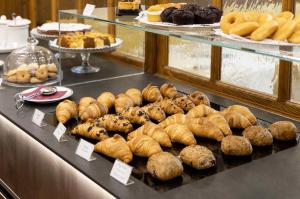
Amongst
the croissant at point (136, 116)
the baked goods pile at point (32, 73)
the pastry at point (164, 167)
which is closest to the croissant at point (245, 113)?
the croissant at point (136, 116)

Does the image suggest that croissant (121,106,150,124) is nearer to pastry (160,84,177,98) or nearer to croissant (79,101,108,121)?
croissant (79,101,108,121)

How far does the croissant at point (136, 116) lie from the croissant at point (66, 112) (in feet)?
0.54

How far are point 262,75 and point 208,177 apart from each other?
655 millimetres

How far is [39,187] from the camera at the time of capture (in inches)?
55.4

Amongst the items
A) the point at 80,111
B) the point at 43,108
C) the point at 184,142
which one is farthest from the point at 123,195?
the point at 43,108

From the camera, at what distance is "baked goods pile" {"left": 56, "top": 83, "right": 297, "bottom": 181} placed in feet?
3.82

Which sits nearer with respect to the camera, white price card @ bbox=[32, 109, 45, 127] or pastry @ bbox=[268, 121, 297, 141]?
pastry @ bbox=[268, 121, 297, 141]

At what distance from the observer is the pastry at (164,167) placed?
1.09 meters

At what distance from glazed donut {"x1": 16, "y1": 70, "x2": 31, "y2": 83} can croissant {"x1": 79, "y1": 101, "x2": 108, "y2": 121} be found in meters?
0.59

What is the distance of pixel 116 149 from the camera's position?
47.8 inches

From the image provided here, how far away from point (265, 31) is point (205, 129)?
374 mm

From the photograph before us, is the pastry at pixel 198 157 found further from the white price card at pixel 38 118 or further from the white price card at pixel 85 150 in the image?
the white price card at pixel 38 118

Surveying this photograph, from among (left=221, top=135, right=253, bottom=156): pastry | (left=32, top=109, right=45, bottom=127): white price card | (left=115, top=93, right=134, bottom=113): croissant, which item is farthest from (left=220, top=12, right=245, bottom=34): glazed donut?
(left=32, top=109, right=45, bottom=127): white price card

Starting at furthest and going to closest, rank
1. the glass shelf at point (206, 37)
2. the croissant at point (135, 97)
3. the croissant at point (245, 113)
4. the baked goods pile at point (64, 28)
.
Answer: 1. the baked goods pile at point (64, 28)
2. the croissant at point (135, 97)
3. the croissant at point (245, 113)
4. the glass shelf at point (206, 37)
